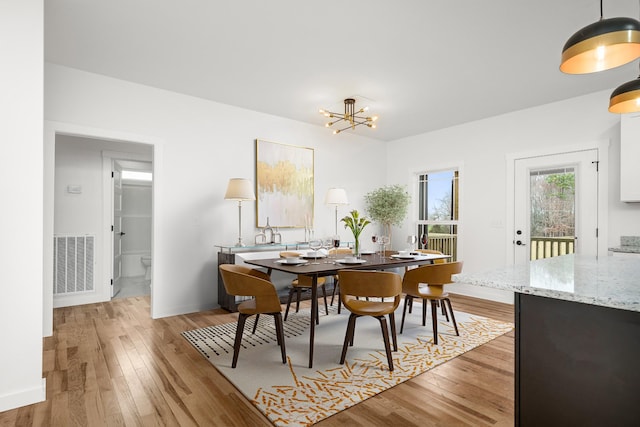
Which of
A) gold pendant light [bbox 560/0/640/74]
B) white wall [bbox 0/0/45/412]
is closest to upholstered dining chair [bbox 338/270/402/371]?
gold pendant light [bbox 560/0/640/74]

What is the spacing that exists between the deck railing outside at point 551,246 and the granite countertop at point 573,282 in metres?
3.06

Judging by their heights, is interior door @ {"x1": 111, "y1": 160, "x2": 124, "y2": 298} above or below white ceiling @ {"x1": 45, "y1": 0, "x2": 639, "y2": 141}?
below

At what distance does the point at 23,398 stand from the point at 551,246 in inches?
220

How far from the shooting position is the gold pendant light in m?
1.36

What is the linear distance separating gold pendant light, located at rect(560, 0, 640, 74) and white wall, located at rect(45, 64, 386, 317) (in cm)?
390

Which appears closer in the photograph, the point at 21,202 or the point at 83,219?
the point at 21,202

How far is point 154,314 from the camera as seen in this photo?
397cm

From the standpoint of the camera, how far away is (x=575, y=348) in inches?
47.1

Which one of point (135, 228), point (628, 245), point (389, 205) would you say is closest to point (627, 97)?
point (628, 245)

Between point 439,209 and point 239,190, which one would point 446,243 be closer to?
point 439,209

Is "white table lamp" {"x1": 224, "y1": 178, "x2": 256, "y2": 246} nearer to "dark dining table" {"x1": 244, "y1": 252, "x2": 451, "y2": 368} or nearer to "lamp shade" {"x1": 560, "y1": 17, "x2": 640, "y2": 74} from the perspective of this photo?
"dark dining table" {"x1": 244, "y1": 252, "x2": 451, "y2": 368}

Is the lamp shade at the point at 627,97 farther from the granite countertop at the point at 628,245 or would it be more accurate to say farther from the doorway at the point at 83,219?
the doorway at the point at 83,219

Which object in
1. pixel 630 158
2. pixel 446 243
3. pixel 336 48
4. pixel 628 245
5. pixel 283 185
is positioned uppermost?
pixel 336 48

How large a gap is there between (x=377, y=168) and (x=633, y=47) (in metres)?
5.01
